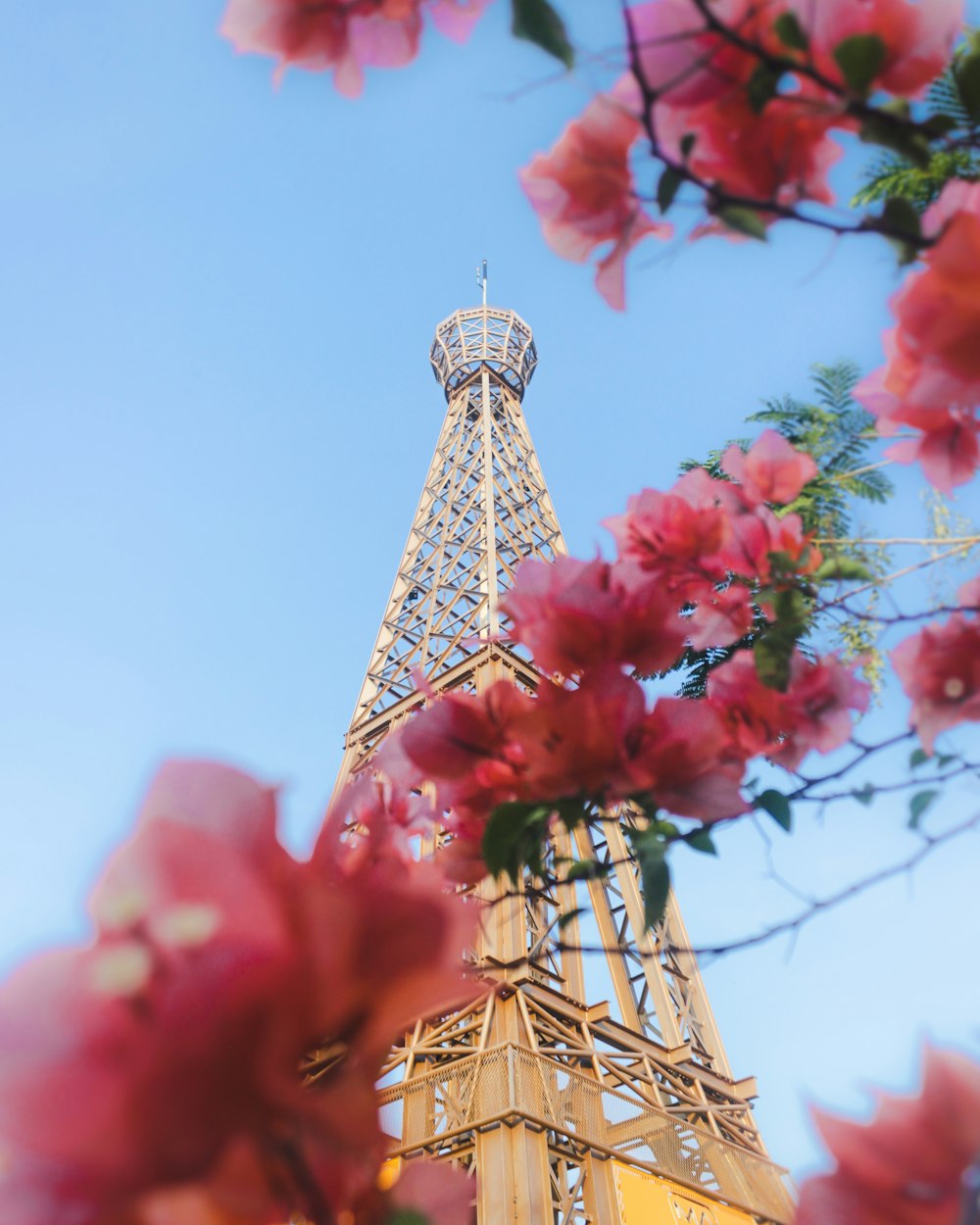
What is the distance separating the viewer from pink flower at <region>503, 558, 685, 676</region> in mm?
793

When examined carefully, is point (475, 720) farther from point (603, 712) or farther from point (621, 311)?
point (621, 311)

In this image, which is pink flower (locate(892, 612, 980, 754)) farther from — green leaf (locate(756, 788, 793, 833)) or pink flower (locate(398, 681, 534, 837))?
pink flower (locate(398, 681, 534, 837))

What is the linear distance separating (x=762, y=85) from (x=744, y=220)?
9 cm

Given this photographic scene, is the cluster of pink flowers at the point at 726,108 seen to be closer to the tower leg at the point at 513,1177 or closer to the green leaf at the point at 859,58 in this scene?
the green leaf at the point at 859,58

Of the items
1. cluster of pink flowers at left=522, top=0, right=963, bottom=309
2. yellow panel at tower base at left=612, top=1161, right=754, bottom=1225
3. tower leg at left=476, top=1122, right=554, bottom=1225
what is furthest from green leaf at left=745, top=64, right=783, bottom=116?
yellow panel at tower base at left=612, top=1161, right=754, bottom=1225

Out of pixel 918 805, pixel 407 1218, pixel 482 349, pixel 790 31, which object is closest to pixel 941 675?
pixel 918 805

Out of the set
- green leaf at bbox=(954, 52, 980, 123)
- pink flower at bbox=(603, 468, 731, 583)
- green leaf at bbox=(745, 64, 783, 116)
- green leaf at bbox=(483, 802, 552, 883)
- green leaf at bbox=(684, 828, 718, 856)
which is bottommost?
green leaf at bbox=(483, 802, 552, 883)

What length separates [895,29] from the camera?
0.62 meters

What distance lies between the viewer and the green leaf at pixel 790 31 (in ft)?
1.93

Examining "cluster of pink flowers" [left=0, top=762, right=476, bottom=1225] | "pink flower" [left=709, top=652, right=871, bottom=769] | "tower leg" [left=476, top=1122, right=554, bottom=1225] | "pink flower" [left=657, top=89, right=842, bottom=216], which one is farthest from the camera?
"tower leg" [left=476, top=1122, right=554, bottom=1225]

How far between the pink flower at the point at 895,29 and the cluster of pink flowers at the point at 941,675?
0.50 metres

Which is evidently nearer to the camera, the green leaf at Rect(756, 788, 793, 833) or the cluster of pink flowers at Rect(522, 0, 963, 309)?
the cluster of pink flowers at Rect(522, 0, 963, 309)

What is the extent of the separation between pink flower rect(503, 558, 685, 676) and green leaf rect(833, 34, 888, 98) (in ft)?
1.38

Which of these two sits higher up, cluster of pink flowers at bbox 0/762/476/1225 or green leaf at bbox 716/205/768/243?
green leaf at bbox 716/205/768/243
